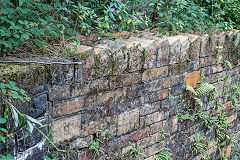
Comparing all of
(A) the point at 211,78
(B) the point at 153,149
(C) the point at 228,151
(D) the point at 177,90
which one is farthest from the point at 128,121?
(C) the point at 228,151

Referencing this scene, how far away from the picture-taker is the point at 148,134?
282 centimetres

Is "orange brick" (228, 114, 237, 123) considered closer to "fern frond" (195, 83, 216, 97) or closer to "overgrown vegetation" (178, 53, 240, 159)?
"overgrown vegetation" (178, 53, 240, 159)

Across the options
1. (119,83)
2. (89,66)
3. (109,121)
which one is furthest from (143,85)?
(89,66)

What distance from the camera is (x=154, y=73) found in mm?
2670

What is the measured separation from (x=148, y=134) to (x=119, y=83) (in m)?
0.82

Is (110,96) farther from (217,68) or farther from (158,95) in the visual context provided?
(217,68)

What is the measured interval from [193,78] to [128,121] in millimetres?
1199

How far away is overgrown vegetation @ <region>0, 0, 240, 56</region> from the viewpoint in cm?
192

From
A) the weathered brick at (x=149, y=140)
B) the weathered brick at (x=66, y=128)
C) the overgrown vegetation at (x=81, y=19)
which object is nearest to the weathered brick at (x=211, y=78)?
the overgrown vegetation at (x=81, y=19)

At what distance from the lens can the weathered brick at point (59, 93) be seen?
189 centimetres

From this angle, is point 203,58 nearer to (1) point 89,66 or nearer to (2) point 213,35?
(2) point 213,35

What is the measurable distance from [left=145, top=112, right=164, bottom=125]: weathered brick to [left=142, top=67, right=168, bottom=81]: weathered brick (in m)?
0.44

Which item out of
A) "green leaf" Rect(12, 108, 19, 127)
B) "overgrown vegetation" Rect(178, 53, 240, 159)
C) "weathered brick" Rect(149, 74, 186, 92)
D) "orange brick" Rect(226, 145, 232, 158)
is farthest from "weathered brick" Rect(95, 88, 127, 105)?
"orange brick" Rect(226, 145, 232, 158)

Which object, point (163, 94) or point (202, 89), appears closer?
point (163, 94)
